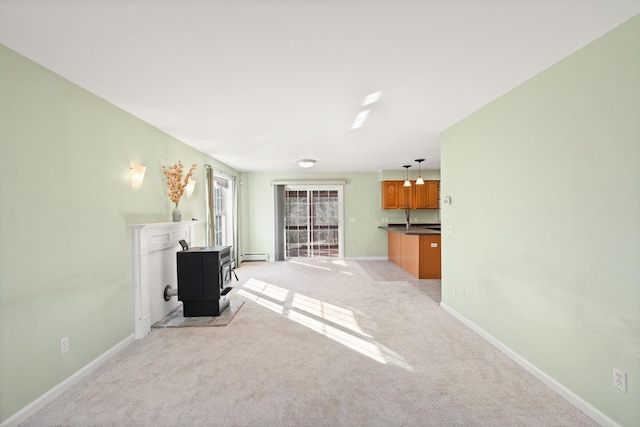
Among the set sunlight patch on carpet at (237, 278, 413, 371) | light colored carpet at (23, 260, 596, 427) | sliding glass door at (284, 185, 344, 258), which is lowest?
light colored carpet at (23, 260, 596, 427)

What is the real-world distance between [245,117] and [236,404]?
277cm

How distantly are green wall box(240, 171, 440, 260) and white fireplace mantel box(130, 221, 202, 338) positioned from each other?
143 inches

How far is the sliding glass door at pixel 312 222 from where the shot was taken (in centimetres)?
809

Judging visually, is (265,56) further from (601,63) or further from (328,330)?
(328,330)

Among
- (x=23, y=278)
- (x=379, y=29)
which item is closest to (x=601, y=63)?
(x=379, y=29)

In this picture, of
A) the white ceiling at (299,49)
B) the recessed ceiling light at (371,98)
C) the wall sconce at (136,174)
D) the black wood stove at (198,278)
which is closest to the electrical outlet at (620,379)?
the white ceiling at (299,49)

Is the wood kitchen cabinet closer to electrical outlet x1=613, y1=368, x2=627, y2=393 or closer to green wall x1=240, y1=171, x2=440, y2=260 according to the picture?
green wall x1=240, y1=171, x2=440, y2=260

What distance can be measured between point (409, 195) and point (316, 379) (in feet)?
20.3

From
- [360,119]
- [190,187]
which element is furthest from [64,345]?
[360,119]

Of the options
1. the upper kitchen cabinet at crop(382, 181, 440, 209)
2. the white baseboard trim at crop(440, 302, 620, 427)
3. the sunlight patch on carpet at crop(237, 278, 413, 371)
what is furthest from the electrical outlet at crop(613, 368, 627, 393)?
the upper kitchen cabinet at crop(382, 181, 440, 209)

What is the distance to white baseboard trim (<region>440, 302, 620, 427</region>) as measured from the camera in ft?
6.17

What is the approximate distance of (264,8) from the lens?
158cm

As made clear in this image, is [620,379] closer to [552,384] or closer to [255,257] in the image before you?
[552,384]

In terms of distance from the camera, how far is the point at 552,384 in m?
2.25
